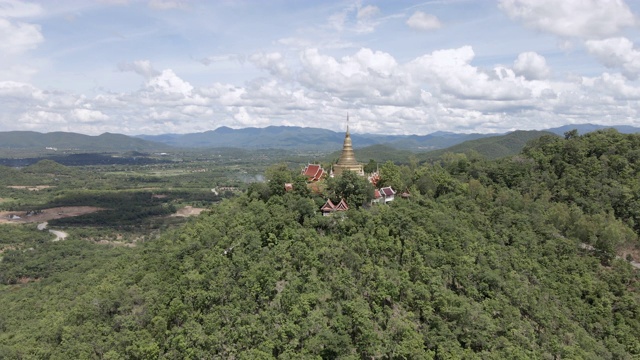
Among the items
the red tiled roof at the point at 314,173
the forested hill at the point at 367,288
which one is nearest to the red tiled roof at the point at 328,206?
the forested hill at the point at 367,288

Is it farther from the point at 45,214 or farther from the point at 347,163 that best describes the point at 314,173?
the point at 45,214

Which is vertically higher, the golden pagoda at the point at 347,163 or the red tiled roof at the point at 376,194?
the golden pagoda at the point at 347,163

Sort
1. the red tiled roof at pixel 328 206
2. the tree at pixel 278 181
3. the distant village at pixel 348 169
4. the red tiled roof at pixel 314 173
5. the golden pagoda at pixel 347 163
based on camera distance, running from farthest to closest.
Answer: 1. the golden pagoda at pixel 347 163
2. the red tiled roof at pixel 314 173
3. the distant village at pixel 348 169
4. the tree at pixel 278 181
5. the red tiled roof at pixel 328 206

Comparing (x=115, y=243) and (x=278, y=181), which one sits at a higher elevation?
(x=278, y=181)

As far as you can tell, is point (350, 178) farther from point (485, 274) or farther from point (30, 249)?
point (30, 249)

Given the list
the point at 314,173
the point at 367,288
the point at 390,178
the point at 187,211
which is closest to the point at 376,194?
the point at 390,178

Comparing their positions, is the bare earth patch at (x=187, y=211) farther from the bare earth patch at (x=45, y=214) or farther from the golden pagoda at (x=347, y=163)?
the golden pagoda at (x=347, y=163)

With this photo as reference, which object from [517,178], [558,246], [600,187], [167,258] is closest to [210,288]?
[167,258]
